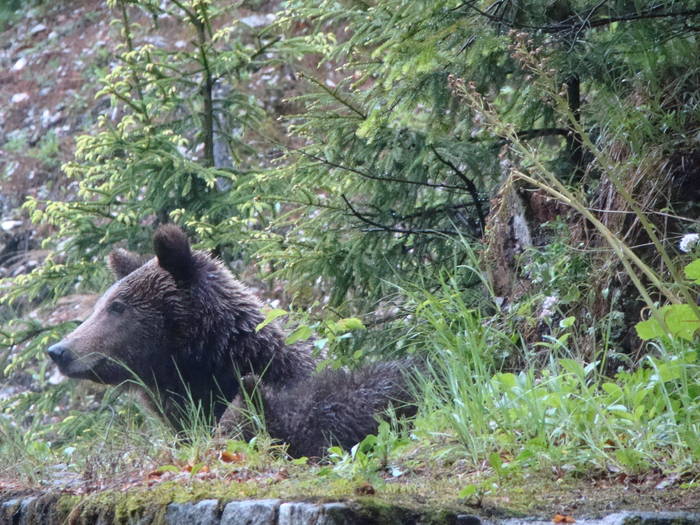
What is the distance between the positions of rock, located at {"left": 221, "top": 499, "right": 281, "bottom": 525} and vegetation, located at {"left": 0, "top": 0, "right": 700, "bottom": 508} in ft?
1.59

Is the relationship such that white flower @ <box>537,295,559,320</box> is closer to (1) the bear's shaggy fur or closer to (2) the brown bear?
(1) the bear's shaggy fur

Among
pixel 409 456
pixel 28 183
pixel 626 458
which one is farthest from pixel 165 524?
→ pixel 28 183

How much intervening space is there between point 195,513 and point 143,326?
125 inches

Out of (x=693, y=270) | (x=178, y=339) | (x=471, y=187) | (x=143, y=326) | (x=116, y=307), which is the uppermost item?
(x=693, y=270)

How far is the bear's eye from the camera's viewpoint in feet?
19.5

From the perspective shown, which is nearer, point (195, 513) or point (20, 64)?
point (195, 513)

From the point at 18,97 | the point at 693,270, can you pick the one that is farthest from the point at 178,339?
the point at 18,97

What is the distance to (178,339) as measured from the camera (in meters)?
5.88

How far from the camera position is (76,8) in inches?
803

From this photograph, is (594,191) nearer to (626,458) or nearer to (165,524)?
(626,458)

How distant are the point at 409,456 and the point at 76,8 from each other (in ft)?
63.3

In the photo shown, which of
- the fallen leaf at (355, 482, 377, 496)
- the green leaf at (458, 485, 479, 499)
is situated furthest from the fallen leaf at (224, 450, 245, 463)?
the green leaf at (458, 485, 479, 499)

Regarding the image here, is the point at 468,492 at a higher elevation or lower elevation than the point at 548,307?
higher

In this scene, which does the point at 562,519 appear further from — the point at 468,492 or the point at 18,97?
the point at 18,97
